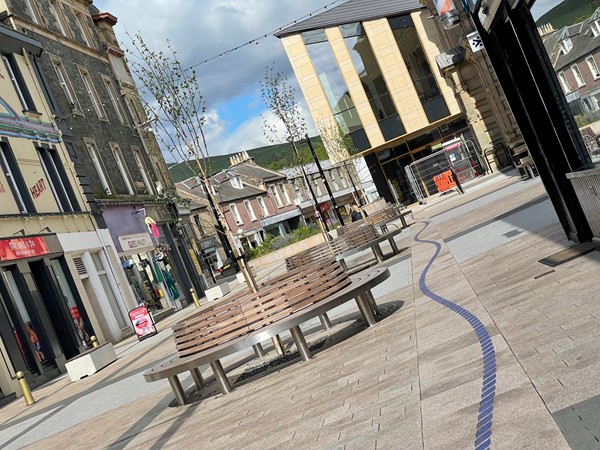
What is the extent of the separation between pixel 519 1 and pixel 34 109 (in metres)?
24.9

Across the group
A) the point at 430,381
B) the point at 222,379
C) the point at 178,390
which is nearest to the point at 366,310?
the point at 222,379

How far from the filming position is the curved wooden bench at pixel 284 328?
8938 mm

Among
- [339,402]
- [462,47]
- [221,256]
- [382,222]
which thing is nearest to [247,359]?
[339,402]

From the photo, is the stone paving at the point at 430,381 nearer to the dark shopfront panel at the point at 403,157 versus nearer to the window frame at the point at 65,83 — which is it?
the window frame at the point at 65,83

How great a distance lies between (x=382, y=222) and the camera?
22938 mm

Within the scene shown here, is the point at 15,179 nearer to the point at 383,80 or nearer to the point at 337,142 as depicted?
the point at 337,142

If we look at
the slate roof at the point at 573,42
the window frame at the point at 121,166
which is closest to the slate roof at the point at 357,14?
the window frame at the point at 121,166

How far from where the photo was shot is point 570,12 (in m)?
6.73

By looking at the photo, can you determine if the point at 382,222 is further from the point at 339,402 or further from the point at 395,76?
the point at 395,76

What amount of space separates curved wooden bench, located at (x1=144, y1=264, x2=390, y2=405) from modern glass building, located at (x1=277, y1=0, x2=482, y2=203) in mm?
43307

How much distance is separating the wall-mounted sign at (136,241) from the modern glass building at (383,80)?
1771 centimetres

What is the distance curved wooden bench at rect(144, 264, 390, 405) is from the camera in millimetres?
8938

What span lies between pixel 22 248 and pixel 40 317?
6.39ft

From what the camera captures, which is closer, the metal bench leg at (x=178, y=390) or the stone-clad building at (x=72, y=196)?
the metal bench leg at (x=178, y=390)
